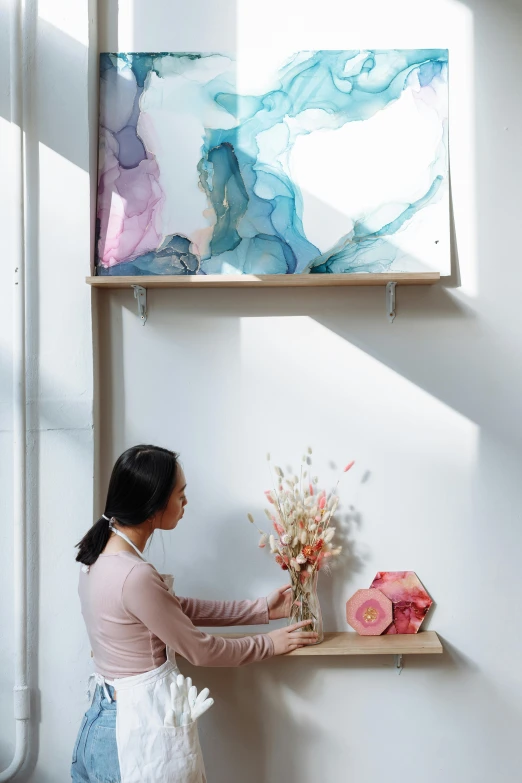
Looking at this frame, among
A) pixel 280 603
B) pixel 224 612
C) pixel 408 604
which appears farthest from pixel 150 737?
pixel 408 604

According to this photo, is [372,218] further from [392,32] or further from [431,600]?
[431,600]

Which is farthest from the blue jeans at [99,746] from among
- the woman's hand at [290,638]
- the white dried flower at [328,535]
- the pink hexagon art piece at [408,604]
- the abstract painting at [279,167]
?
the abstract painting at [279,167]

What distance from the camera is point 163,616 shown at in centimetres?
160

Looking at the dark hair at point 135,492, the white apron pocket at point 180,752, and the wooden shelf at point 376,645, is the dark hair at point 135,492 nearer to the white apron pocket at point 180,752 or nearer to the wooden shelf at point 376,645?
the white apron pocket at point 180,752

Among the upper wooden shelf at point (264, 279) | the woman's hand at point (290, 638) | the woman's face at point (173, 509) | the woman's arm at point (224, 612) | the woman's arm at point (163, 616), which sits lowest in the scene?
the woman's hand at point (290, 638)

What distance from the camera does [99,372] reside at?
2.11 m

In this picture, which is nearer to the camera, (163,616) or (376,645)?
(163,616)

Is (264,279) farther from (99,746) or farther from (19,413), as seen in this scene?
(99,746)

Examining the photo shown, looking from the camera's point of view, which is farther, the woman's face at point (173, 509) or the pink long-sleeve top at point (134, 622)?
the woman's face at point (173, 509)

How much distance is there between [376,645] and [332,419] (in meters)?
0.65

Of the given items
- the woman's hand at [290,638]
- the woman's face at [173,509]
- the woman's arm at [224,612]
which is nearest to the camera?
the woman's face at [173,509]

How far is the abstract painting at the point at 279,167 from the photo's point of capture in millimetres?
2066

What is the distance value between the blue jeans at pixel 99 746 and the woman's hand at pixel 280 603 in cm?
52

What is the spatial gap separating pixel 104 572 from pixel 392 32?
1752mm
